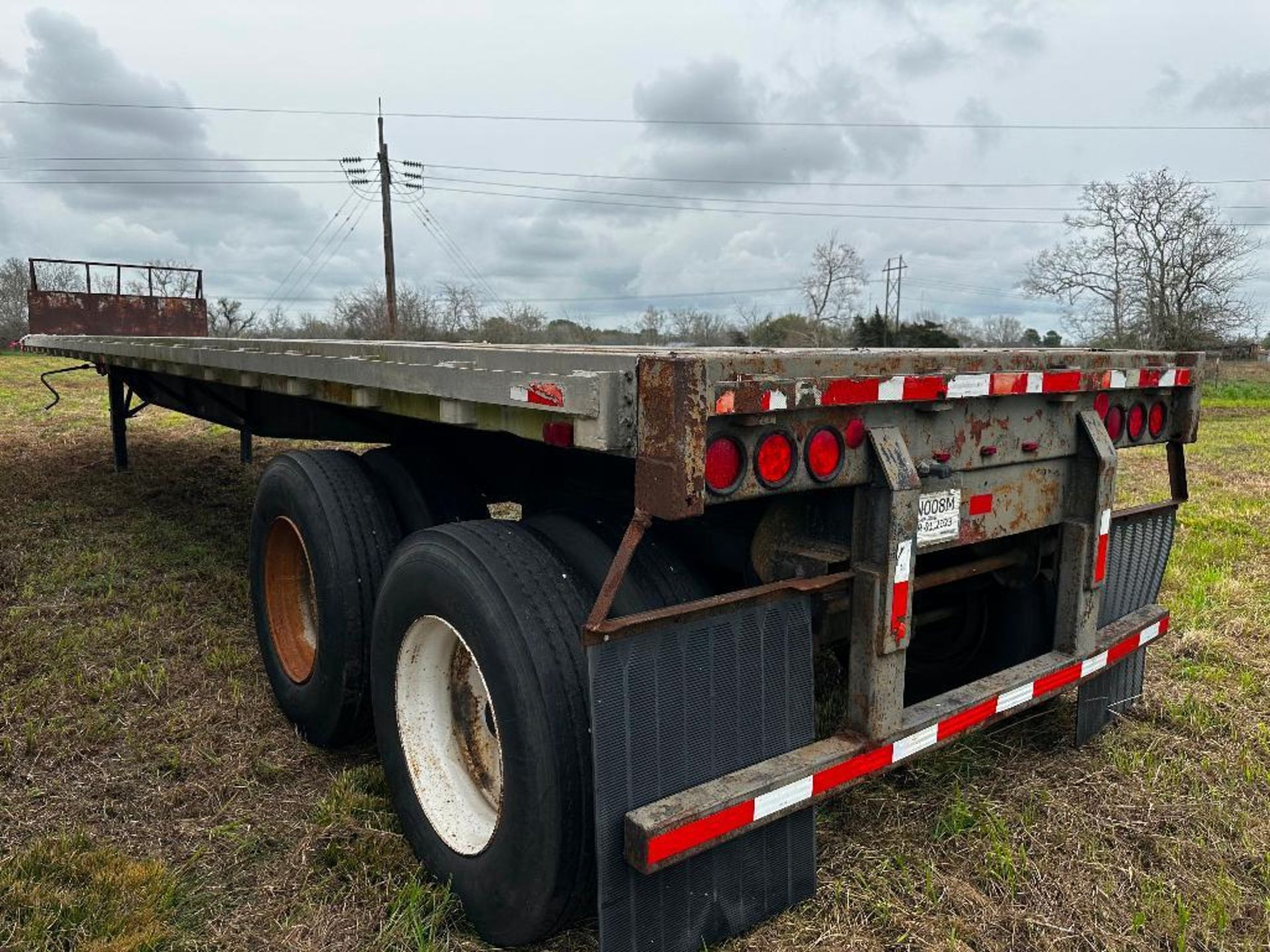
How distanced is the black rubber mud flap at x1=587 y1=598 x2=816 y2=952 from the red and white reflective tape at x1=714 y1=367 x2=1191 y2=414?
496 millimetres

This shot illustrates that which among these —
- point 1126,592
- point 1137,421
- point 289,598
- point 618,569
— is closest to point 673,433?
point 618,569

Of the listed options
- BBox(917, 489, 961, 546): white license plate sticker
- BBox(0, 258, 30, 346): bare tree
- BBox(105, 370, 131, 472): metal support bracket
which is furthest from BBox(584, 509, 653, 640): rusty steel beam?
BBox(0, 258, 30, 346): bare tree

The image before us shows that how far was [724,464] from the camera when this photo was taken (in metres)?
1.93

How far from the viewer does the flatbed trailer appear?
1964mm

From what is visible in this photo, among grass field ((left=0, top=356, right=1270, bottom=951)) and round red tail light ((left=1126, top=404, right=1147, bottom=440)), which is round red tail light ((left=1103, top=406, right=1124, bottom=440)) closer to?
round red tail light ((left=1126, top=404, right=1147, bottom=440))

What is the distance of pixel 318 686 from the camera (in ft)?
10.5

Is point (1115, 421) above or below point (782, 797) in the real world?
above

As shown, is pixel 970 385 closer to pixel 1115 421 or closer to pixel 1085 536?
pixel 1085 536

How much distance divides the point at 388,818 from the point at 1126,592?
2581 millimetres

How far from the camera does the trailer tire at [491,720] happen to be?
2.10 meters

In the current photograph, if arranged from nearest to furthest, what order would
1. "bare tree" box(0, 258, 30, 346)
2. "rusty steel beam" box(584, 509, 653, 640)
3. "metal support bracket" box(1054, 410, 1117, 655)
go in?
"rusty steel beam" box(584, 509, 653, 640), "metal support bracket" box(1054, 410, 1117, 655), "bare tree" box(0, 258, 30, 346)

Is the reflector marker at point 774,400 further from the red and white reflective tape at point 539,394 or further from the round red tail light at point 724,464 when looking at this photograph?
the red and white reflective tape at point 539,394

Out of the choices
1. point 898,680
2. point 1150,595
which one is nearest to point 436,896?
point 898,680

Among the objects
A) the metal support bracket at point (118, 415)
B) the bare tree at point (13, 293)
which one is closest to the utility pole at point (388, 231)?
the metal support bracket at point (118, 415)
